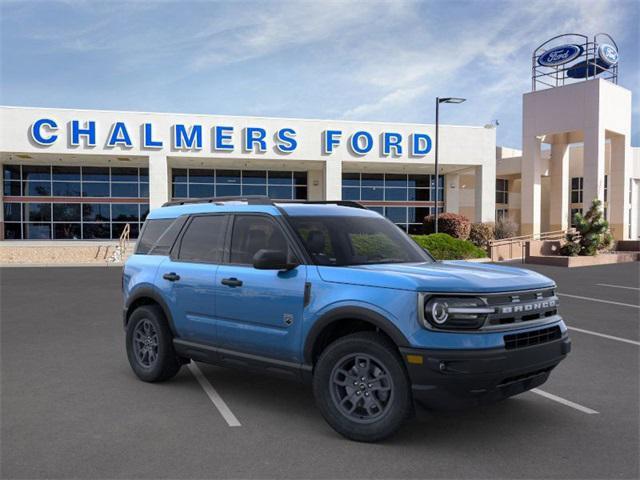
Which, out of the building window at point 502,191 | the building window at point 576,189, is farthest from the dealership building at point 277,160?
the building window at point 502,191

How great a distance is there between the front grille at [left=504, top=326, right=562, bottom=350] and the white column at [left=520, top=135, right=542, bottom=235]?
Result: 32.6m

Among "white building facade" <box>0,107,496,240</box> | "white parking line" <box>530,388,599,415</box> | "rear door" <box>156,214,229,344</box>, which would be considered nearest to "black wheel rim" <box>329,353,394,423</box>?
"rear door" <box>156,214,229,344</box>

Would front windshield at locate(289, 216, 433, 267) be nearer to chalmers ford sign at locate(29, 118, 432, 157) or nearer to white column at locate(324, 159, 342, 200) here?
chalmers ford sign at locate(29, 118, 432, 157)

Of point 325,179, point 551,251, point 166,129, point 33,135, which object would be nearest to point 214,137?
point 166,129

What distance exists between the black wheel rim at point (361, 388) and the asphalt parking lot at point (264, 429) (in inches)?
9.8

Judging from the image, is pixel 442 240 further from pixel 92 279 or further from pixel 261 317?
pixel 261 317

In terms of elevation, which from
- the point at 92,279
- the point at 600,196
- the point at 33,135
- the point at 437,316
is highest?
the point at 33,135

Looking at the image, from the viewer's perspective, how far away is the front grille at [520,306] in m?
4.38

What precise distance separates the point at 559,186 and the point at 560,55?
8.11 m

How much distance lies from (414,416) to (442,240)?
64.8 ft

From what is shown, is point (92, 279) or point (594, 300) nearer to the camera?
point (594, 300)

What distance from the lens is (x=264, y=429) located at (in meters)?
4.84

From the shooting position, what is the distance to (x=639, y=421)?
16.7 feet

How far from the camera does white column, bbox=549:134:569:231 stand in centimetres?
3751
